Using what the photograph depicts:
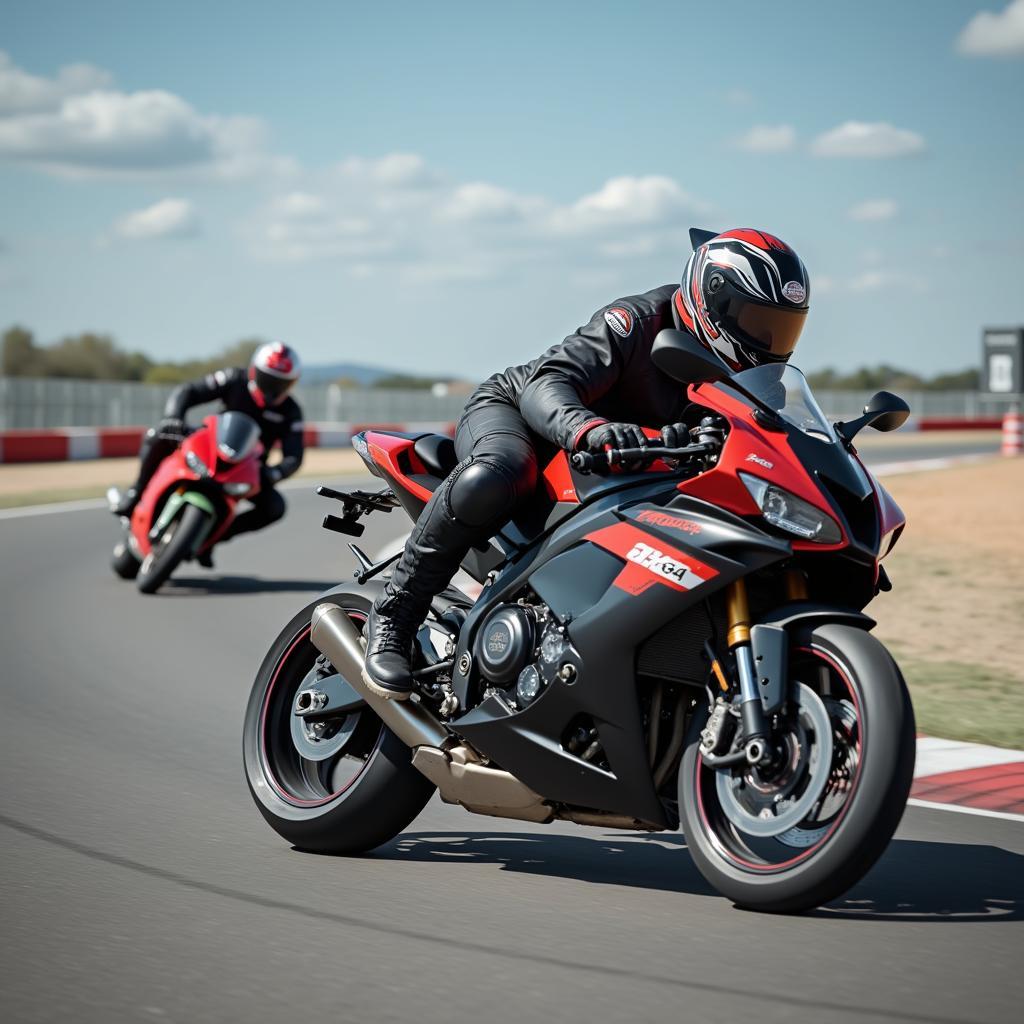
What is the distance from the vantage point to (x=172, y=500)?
1289 centimetres

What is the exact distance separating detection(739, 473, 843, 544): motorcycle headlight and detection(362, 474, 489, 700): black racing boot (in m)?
1.04

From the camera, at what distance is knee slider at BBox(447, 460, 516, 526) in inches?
195

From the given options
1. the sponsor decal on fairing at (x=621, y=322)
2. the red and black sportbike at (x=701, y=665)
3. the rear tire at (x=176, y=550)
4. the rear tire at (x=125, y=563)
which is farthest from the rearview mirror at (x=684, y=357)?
the rear tire at (x=125, y=563)

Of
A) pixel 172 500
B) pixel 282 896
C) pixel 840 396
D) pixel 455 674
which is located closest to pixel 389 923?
pixel 282 896

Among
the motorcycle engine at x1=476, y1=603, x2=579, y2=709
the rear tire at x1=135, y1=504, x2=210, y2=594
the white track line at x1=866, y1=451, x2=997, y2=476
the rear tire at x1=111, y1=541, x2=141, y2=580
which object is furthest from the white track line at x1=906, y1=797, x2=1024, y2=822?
the white track line at x1=866, y1=451, x2=997, y2=476

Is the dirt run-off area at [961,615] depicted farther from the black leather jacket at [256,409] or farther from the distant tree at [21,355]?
the distant tree at [21,355]

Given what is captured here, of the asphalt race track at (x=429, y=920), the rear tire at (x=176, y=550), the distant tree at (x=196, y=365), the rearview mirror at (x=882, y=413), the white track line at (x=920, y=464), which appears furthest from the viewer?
the distant tree at (x=196, y=365)

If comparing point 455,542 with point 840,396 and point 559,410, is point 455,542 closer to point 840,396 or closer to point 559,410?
point 559,410

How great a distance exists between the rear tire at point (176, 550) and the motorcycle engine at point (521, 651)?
8.06 metres

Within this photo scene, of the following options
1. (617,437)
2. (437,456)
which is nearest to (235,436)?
(437,456)

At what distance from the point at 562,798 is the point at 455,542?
892 millimetres

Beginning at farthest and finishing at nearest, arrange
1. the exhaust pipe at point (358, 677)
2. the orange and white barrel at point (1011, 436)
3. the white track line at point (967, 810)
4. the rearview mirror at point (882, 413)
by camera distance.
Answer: the orange and white barrel at point (1011, 436) → the white track line at point (967, 810) → the exhaust pipe at point (358, 677) → the rearview mirror at point (882, 413)

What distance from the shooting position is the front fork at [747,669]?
14.2 feet

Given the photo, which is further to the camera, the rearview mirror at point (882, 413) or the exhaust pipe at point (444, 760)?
the rearview mirror at point (882, 413)
